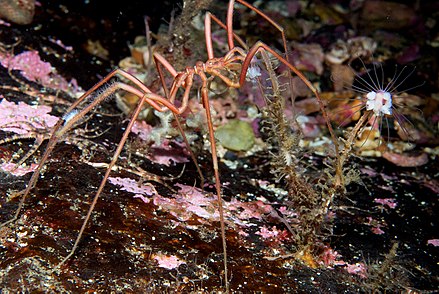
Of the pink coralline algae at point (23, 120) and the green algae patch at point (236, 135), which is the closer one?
the pink coralline algae at point (23, 120)

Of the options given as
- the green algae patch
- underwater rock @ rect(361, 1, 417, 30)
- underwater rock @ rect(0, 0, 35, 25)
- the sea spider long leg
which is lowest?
the sea spider long leg

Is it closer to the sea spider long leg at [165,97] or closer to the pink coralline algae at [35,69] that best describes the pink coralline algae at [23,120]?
the sea spider long leg at [165,97]

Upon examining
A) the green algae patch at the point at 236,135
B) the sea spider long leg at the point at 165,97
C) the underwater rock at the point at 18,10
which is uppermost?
the underwater rock at the point at 18,10

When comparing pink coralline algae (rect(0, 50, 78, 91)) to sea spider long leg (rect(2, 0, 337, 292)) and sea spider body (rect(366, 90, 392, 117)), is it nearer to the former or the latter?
sea spider long leg (rect(2, 0, 337, 292))

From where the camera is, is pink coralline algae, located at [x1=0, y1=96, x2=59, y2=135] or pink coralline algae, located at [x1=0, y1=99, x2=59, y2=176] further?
pink coralline algae, located at [x1=0, y1=96, x2=59, y2=135]

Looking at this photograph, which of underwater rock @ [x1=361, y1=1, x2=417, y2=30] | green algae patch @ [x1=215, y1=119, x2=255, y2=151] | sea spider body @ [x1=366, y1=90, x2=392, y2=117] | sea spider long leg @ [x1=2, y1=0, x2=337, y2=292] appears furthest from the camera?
underwater rock @ [x1=361, y1=1, x2=417, y2=30]

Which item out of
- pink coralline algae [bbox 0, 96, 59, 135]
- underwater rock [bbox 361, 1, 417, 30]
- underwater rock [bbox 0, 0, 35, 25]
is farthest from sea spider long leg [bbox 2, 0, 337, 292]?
underwater rock [bbox 361, 1, 417, 30]

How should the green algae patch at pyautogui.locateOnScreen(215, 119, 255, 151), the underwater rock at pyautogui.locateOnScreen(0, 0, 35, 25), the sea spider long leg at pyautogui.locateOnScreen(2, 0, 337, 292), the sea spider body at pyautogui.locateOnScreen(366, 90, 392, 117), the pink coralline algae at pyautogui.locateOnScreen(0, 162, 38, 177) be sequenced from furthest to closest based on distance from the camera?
1. the underwater rock at pyautogui.locateOnScreen(0, 0, 35, 25)
2. the green algae patch at pyautogui.locateOnScreen(215, 119, 255, 151)
3. the pink coralline algae at pyautogui.locateOnScreen(0, 162, 38, 177)
4. the sea spider body at pyautogui.locateOnScreen(366, 90, 392, 117)
5. the sea spider long leg at pyautogui.locateOnScreen(2, 0, 337, 292)

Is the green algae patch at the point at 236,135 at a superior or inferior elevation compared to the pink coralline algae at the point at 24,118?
superior

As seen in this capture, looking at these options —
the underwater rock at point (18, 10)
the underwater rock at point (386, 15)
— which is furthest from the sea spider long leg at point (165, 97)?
the underwater rock at point (386, 15)

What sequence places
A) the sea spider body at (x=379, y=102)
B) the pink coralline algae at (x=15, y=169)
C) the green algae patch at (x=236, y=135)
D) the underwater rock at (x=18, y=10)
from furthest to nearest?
the underwater rock at (x=18, y=10), the green algae patch at (x=236, y=135), the pink coralline algae at (x=15, y=169), the sea spider body at (x=379, y=102)
